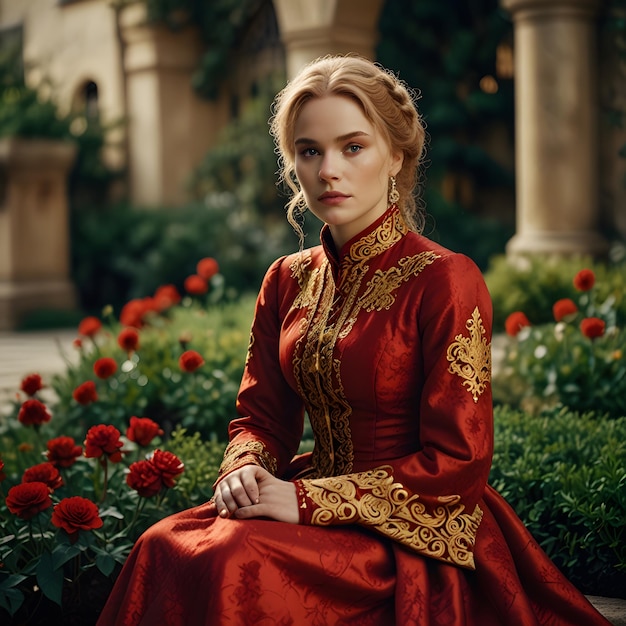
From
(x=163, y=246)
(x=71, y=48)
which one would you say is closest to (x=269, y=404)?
(x=163, y=246)

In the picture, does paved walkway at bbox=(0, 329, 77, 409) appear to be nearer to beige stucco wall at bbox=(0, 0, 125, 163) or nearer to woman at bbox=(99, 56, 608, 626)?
beige stucco wall at bbox=(0, 0, 125, 163)

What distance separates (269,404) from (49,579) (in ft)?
2.40

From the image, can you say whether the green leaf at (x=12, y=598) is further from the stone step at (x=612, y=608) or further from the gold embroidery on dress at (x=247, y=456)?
the stone step at (x=612, y=608)

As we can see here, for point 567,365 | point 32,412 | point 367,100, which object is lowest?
point 567,365

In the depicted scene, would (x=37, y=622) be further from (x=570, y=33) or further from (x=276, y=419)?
(x=570, y=33)

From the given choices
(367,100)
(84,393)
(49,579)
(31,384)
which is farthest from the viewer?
(31,384)

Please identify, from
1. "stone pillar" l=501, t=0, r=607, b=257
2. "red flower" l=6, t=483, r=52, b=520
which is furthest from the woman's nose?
"stone pillar" l=501, t=0, r=607, b=257

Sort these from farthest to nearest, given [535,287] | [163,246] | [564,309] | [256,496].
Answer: [163,246] < [535,287] < [564,309] < [256,496]

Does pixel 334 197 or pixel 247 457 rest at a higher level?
pixel 334 197

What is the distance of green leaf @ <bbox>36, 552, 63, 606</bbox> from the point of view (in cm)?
245

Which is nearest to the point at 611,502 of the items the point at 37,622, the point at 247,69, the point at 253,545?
the point at 253,545

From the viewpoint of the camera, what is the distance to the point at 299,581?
1.81 meters

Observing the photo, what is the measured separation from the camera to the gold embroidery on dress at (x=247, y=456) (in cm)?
212

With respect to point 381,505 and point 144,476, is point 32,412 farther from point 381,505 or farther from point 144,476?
point 381,505
